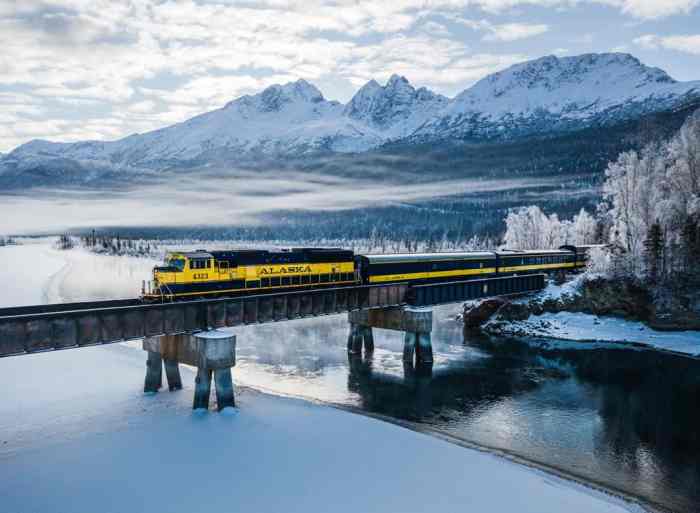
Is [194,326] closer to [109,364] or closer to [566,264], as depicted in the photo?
[109,364]

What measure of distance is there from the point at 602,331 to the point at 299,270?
144 ft

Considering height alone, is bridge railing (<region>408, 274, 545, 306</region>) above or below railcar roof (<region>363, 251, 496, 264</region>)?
below

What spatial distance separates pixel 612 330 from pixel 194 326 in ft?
180

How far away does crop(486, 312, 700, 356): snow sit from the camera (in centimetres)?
6438

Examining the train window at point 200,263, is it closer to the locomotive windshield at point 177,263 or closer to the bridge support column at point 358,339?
the locomotive windshield at point 177,263

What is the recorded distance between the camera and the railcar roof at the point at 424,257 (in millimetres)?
56938

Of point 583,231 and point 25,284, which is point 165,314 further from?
point 583,231

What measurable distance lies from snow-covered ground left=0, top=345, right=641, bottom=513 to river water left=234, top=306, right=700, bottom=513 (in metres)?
4.73

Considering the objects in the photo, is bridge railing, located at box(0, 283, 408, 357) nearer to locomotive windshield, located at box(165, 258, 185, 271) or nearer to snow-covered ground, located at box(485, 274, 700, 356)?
locomotive windshield, located at box(165, 258, 185, 271)

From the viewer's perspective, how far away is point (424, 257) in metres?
61.8

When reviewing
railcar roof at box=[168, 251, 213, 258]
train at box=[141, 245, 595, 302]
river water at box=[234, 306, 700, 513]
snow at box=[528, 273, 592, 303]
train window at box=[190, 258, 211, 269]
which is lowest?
river water at box=[234, 306, 700, 513]

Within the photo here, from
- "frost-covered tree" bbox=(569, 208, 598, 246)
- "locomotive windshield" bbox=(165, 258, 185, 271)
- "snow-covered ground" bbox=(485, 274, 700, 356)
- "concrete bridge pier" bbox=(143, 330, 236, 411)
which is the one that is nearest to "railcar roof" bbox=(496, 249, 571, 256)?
"snow-covered ground" bbox=(485, 274, 700, 356)

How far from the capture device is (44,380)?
43.3 m

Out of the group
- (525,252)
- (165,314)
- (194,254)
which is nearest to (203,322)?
(165,314)
